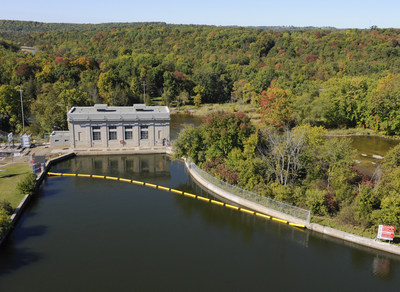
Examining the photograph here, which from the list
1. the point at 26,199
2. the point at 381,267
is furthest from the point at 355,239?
the point at 26,199

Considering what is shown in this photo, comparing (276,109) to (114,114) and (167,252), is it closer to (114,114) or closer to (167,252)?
(114,114)

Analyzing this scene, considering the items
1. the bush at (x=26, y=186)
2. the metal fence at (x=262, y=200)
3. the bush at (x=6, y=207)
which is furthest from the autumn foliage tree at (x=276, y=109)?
the bush at (x=6, y=207)

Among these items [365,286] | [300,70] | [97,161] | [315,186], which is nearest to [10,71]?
[97,161]

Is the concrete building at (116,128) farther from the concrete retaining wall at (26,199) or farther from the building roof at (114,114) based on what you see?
the concrete retaining wall at (26,199)

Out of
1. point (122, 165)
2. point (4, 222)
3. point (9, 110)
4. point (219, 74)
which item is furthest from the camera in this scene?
point (219, 74)

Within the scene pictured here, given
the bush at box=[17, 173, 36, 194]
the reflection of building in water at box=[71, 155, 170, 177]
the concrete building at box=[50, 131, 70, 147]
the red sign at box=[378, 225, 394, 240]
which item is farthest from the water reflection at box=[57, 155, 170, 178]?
the red sign at box=[378, 225, 394, 240]

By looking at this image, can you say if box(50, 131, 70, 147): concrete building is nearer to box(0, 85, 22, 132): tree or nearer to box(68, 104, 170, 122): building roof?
box(68, 104, 170, 122): building roof

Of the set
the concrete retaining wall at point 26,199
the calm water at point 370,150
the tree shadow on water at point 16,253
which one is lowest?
the tree shadow on water at point 16,253

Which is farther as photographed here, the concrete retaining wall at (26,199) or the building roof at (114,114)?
the building roof at (114,114)
